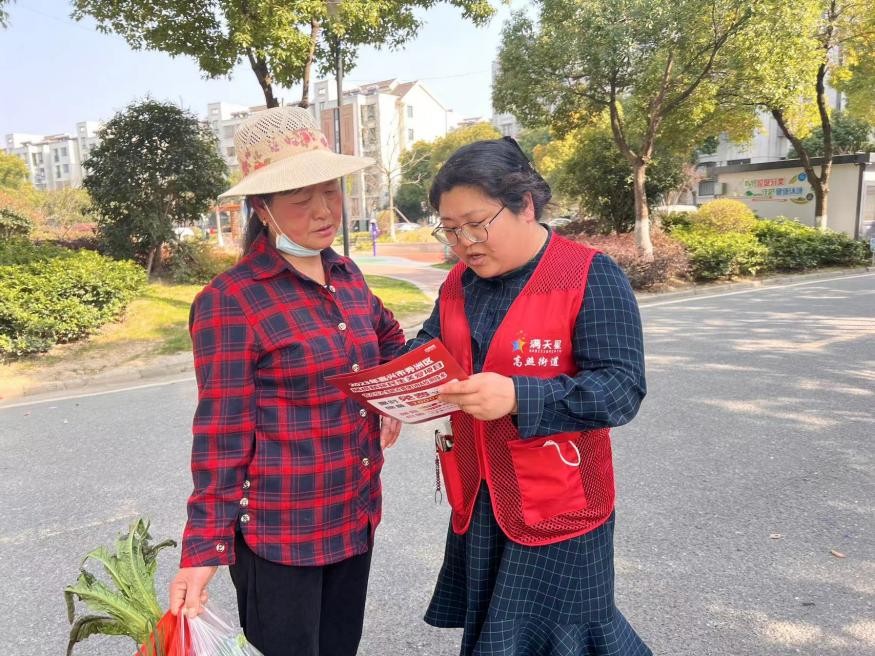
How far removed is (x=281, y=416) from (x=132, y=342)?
7810 millimetres

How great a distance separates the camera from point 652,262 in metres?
12.8

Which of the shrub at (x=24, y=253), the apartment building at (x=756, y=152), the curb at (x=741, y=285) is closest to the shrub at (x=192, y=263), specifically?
the shrub at (x=24, y=253)

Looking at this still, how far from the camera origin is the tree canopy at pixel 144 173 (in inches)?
469

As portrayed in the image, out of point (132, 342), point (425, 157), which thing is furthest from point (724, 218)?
point (425, 157)

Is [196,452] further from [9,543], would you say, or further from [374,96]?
[374,96]

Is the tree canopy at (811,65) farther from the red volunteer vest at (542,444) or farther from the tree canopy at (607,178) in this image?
the red volunteer vest at (542,444)

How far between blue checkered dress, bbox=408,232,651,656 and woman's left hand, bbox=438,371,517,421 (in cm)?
4

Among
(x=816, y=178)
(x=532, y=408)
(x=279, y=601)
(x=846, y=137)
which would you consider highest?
(x=846, y=137)

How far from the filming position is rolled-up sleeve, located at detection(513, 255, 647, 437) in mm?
1362

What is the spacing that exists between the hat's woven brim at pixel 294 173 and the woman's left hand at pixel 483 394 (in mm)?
654

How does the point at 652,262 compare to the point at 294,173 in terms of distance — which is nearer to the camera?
the point at 294,173

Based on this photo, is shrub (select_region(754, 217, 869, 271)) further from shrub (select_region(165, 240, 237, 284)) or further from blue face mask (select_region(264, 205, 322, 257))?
blue face mask (select_region(264, 205, 322, 257))

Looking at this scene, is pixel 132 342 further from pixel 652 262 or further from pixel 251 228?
pixel 652 262

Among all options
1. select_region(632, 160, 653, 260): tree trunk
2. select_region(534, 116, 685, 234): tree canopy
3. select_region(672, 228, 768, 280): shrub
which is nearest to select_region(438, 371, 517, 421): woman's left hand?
select_region(632, 160, 653, 260): tree trunk
